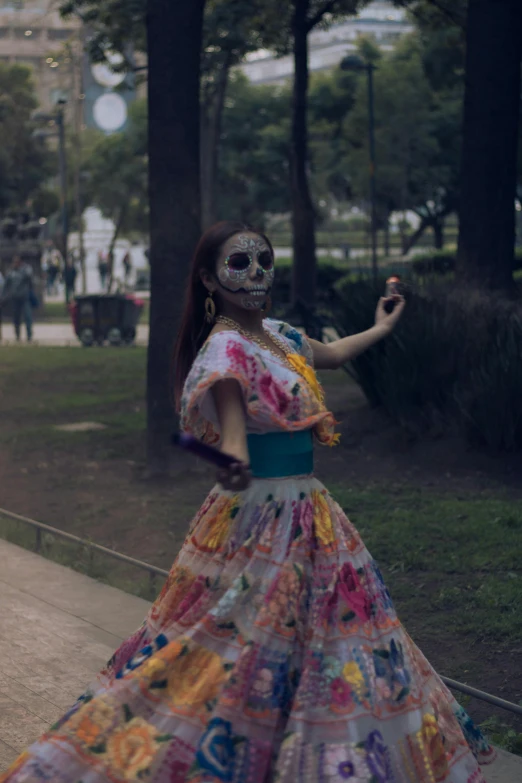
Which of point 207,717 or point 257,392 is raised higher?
point 257,392

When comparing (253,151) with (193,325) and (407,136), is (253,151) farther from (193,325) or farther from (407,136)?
(193,325)

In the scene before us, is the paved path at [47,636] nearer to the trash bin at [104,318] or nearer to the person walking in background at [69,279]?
the trash bin at [104,318]

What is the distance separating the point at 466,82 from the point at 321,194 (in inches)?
2110

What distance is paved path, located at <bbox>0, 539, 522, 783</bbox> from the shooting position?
5223mm

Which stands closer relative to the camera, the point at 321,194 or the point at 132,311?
the point at 132,311

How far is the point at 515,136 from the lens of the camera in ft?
41.4

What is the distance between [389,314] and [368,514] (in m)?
4.40

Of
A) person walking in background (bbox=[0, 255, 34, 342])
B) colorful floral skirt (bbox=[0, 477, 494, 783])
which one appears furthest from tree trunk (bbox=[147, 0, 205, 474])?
person walking in background (bbox=[0, 255, 34, 342])

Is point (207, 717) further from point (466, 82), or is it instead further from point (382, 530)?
point (466, 82)

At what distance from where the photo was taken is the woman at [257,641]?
3516mm

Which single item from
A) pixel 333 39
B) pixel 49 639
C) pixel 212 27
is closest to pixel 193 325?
pixel 49 639

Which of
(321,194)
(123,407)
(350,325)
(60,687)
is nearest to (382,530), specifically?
(60,687)

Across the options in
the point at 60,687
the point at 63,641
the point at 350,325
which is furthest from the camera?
the point at 350,325

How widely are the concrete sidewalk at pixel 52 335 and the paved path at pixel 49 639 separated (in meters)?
16.9
